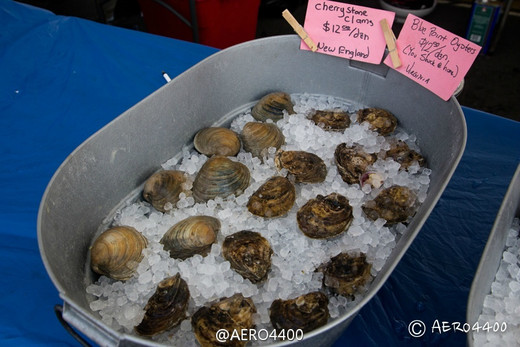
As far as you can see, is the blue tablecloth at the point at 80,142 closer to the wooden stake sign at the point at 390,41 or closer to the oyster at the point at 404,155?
the oyster at the point at 404,155

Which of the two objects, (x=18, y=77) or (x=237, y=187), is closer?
(x=237, y=187)

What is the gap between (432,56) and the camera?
4.42 feet

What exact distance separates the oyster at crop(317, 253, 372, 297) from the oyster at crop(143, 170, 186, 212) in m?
0.53

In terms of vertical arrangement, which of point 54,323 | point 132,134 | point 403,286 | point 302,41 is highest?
point 302,41

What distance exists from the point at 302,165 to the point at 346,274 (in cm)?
41

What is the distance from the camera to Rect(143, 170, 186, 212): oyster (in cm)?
129

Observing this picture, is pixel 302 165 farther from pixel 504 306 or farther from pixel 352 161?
pixel 504 306

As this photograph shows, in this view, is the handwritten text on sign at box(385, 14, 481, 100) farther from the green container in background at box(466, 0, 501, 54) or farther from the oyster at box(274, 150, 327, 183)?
the green container in background at box(466, 0, 501, 54)

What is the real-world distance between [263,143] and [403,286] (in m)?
0.67

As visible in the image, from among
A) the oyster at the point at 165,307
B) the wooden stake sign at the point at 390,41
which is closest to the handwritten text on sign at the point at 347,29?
the wooden stake sign at the point at 390,41

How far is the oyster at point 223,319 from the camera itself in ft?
3.13

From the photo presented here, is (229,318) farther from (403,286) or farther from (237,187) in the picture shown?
(403,286)

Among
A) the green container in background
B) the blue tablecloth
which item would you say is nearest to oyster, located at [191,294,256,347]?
the blue tablecloth

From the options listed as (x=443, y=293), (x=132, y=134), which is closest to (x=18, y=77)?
(x=132, y=134)
